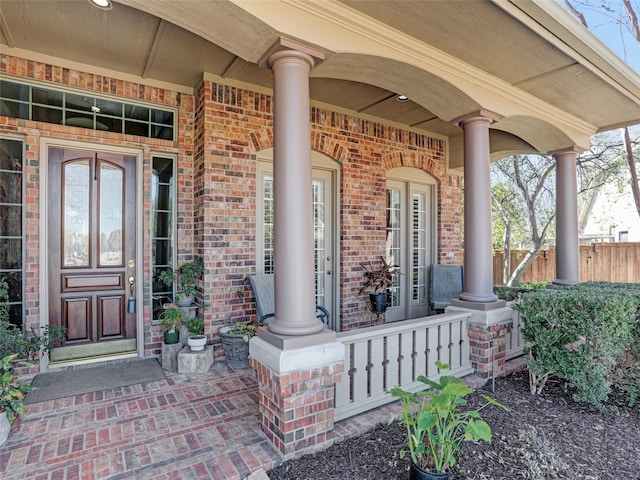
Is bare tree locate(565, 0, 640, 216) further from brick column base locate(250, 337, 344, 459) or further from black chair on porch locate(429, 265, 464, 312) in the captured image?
brick column base locate(250, 337, 344, 459)

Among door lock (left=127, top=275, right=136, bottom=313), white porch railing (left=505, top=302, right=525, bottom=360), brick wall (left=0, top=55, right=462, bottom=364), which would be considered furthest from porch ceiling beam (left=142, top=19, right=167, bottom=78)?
white porch railing (left=505, top=302, right=525, bottom=360)

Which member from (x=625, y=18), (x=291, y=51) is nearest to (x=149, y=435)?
(x=291, y=51)

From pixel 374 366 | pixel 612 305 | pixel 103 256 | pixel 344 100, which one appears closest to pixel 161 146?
pixel 103 256

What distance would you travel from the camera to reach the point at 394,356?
9.39 ft

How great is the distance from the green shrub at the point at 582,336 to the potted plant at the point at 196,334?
2.96 m

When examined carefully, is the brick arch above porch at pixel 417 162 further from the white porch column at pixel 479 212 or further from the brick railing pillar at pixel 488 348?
the brick railing pillar at pixel 488 348

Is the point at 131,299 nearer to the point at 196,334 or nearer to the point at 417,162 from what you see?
the point at 196,334

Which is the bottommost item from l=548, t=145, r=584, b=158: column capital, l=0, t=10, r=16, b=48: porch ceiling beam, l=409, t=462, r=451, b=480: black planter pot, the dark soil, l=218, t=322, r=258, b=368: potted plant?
the dark soil

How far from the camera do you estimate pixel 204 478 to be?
193cm

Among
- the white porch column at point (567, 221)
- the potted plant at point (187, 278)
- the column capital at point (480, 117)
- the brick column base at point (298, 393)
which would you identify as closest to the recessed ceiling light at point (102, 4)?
the potted plant at point (187, 278)

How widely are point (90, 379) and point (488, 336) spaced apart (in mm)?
3676

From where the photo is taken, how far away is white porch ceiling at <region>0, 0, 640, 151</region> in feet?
7.41

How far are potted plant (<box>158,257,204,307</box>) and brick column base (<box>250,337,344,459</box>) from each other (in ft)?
5.45

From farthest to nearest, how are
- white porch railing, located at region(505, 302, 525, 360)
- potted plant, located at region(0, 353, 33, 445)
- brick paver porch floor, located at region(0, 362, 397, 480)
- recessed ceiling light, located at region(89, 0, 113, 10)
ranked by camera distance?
white porch railing, located at region(505, 302, 525, 360), recessed ceiling light, located at region(89, 0, 113, 10), potted plant, located at region(0, 353, 33, 445), brick paver porch floor, located at region(0, 362, 397, 480)
